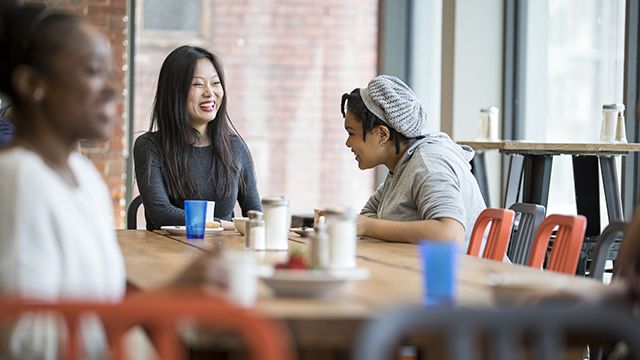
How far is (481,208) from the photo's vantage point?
3480 mm

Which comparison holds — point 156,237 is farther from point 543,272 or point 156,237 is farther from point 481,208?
point 543,272

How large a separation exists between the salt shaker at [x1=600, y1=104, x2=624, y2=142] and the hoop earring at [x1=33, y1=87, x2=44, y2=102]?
3492 mm

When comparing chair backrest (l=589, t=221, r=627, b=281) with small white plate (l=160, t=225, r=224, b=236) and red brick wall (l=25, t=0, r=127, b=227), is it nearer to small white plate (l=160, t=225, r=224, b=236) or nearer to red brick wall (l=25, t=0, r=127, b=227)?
small white plate (l=160, t=225, r=224, b=236)

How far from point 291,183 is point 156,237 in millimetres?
3938

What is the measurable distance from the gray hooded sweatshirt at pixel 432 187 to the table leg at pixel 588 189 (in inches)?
62.1

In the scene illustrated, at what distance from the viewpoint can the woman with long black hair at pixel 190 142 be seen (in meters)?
4.08

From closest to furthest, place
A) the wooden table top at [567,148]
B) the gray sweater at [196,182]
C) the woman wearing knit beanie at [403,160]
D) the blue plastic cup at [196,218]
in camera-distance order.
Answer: the woman wearing knit beanie at [403,160], the blue plastic cup at [196,218], the gray sweater at [196,182], the wooden table top at [567,148]

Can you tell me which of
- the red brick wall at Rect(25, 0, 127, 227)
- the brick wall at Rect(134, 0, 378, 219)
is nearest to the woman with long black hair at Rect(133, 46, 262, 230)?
the red brick wall at Rect(25, 0, 127, 227)

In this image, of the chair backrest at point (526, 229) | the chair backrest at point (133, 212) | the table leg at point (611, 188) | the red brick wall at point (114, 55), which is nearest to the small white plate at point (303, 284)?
the chair backrest at point (526, 229)

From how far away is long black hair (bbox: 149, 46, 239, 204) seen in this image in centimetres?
408


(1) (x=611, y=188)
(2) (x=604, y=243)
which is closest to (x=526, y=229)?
(2) (x=604, y=243)

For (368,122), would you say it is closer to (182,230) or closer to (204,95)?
(182,230)

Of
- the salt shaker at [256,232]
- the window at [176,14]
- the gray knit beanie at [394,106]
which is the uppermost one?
the window at [176,14]

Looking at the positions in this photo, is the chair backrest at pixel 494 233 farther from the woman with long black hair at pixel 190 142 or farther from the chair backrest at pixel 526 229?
the woman with long black hair at pixel 190 142
